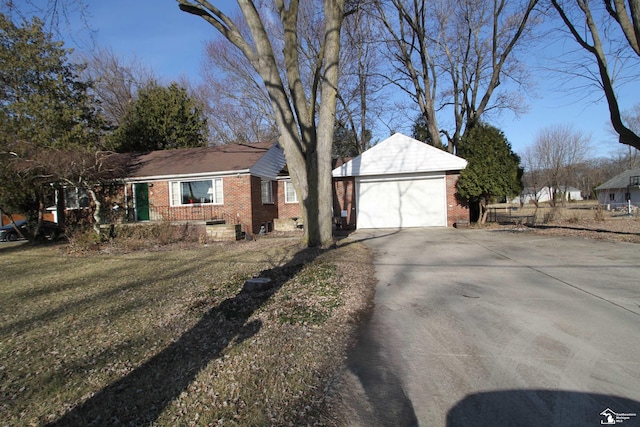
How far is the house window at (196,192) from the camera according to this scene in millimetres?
16828

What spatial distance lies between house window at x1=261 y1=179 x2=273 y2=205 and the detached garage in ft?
12.1

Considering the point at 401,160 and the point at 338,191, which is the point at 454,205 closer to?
the point at 401,160

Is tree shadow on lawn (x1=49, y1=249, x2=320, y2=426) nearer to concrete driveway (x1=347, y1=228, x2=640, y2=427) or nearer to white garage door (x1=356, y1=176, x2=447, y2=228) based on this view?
concrete driveway (x1=347, y1=228, x2=640, y2=427)

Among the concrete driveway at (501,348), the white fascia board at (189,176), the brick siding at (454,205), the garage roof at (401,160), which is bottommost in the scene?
the concrete driveway at (501,348)

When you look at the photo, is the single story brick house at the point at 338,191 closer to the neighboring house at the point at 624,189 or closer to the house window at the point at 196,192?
the house window at the point at 196,192

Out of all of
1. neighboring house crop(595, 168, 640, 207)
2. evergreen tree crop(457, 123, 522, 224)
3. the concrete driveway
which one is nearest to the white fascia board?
evergreen tree crop(457, 123, 522, 224)

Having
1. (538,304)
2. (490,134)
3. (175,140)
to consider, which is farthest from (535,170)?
(538,304)

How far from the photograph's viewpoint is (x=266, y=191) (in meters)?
18.8

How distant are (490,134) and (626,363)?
14.7 metres

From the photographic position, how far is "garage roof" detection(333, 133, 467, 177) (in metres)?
16.7

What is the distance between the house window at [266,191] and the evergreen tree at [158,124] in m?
9.96

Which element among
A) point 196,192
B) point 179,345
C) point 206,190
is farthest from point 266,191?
point 179,345

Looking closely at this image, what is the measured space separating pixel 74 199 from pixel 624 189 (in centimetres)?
5308

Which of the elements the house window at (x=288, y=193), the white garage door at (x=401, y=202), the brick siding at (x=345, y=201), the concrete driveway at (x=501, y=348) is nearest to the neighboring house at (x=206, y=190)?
the house window at (x=288, y=193)
